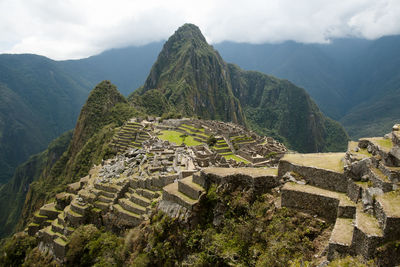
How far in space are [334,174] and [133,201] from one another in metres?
13.2

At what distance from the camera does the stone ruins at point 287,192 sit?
22.8ft

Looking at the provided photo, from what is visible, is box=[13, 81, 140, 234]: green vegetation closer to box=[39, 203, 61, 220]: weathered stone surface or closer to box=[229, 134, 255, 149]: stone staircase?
box=[229, 134, 255, 149]: stone staircase

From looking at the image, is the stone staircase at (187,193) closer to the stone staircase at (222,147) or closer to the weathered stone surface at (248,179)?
the weathered stone surface at (248,179)

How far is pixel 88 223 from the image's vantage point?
19.5 metres

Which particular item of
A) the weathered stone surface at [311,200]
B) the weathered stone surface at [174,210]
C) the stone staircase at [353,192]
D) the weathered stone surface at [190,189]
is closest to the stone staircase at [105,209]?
the weathered stone surface at [174,210]

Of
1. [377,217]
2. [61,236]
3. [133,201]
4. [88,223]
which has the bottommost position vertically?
[61,236]

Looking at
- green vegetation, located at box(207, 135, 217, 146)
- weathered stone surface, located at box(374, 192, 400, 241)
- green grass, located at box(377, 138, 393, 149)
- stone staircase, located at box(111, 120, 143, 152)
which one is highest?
green grass, located at box(377, 138, 393, 149)

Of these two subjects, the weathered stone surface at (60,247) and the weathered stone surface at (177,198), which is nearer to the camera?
the weathered stone surface at (177,198)

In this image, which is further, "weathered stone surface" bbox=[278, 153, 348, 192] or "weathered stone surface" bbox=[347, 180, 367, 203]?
"weathered stone surface" bbox=[278, 153, 348, 192]

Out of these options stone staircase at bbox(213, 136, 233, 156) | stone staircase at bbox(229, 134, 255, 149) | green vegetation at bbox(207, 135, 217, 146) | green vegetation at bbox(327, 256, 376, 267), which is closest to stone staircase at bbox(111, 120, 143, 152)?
green vegetation at bbox(207, 135, 217, 146)

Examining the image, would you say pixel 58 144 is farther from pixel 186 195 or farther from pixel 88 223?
pixel 186 195

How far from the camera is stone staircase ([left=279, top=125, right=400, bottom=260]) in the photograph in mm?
6513

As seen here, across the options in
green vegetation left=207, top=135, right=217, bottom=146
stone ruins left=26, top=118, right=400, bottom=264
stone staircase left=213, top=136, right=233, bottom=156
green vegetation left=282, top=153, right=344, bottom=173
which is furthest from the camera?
green vegetation left=207, top=135, right=217, bottom=146

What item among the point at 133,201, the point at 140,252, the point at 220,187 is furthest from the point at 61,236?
the point at 220,187
